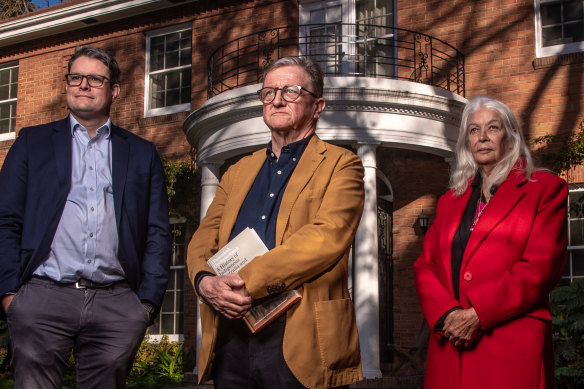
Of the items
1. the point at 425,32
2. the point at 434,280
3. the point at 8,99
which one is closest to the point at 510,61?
the point at 425,32

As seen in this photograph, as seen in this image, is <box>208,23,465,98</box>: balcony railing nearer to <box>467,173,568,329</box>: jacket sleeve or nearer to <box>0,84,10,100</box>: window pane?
<box>0,84,10,100</box>: window pane

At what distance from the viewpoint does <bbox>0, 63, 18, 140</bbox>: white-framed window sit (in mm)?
14867

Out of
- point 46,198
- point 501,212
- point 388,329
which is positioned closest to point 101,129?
point 46,198

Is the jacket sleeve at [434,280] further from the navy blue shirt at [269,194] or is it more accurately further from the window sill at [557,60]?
the window sill at [557,60]

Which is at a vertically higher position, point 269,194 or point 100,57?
point 100,57

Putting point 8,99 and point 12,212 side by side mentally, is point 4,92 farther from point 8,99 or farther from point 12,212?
point 12,212

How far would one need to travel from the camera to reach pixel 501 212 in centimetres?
296

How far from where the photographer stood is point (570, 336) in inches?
293

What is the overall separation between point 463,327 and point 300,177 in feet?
3.03

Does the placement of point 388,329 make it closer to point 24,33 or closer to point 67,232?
point 67,232

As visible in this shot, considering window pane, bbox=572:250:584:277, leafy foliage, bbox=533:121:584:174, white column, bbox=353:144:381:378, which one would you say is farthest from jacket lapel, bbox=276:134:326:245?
window pane, bbox=572:250:584:277

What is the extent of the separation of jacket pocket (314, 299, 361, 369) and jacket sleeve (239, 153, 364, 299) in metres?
0.14

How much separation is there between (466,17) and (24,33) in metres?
9.26

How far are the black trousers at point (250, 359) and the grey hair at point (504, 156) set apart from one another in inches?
48.6
